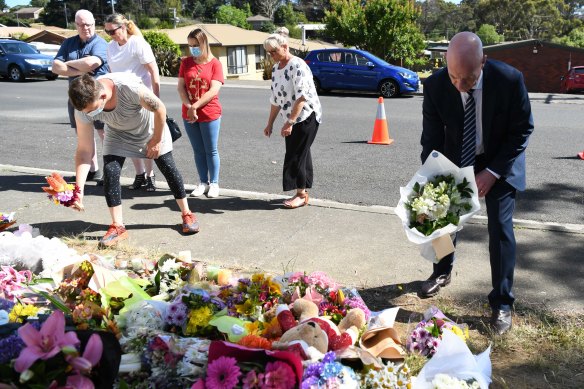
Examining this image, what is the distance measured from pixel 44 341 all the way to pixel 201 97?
14.2ft

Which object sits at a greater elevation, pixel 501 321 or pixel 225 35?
pixel 225 35

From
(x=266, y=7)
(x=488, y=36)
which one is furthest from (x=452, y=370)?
(x=266, y=7)

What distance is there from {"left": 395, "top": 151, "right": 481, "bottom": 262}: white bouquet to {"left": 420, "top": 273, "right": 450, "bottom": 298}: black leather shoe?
0.47 meters

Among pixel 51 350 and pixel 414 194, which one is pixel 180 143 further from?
pixel 51 350

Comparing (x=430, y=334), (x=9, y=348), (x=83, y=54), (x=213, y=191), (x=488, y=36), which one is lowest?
(x=488, y=36)

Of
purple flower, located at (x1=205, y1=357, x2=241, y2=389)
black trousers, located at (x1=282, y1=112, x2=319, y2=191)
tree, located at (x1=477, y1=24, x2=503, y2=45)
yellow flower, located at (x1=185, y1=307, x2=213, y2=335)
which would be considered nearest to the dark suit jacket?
yellow flower, located at (x1=185, y1=307, x2=213, y2=335)

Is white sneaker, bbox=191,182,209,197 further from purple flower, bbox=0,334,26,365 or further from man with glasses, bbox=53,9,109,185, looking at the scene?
purple flower, bbox=0,334,26,365

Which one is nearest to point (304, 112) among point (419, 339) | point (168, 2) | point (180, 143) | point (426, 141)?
point (426, 141)

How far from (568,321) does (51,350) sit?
293 cm

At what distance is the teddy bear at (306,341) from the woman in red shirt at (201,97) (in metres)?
3.84

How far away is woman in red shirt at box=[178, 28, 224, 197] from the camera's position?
6199 millimetres

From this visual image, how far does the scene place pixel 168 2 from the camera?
99312 millimetres

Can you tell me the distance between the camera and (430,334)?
10.6ft

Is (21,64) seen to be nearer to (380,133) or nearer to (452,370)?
(380,133)
